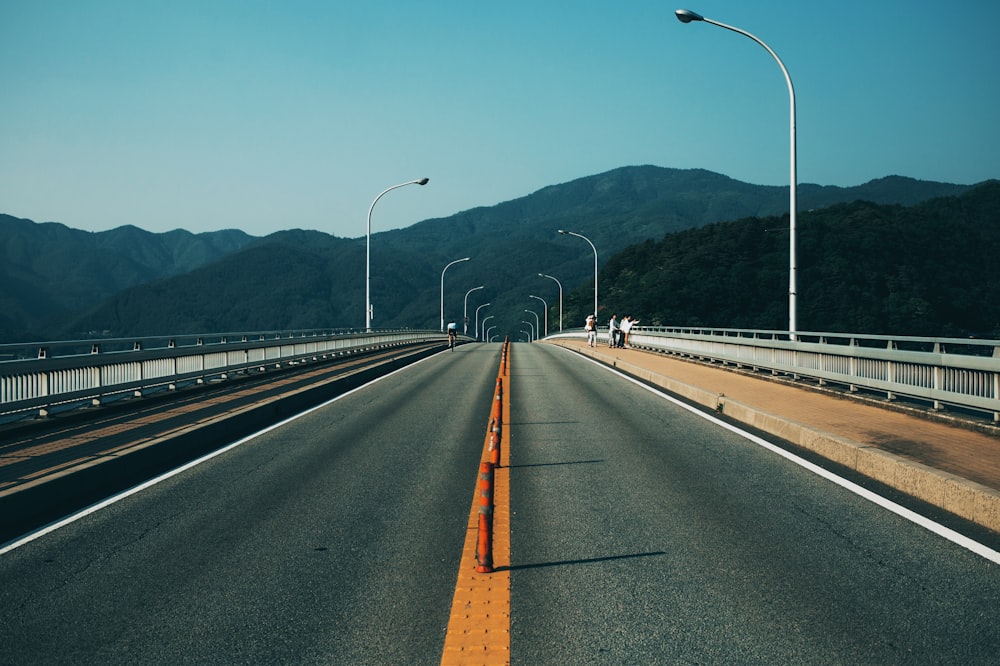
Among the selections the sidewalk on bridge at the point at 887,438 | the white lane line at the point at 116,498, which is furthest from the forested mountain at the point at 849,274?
the white lane line at the point at 116,498

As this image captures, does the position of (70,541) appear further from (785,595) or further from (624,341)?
(624,341)

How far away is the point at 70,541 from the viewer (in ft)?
21.3

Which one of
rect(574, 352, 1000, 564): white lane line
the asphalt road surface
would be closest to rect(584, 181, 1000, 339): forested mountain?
rect(574, 352, 1000, 564): white lane line

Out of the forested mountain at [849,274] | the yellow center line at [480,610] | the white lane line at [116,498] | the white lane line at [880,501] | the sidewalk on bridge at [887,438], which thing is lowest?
the white lane line at [880,501]

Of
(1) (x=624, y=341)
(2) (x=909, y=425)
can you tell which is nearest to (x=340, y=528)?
(2) (x=909, y=425)

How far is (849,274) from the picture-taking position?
10050 centimetres

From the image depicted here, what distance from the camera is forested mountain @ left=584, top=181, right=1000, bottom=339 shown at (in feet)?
302

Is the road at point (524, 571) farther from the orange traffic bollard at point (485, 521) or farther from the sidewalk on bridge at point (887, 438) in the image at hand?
the sidewalk on bridge at point (887, 438)

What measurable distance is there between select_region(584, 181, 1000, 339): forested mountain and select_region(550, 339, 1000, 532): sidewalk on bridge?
7678 cm

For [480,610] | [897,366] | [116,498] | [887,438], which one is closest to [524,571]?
[480,610]

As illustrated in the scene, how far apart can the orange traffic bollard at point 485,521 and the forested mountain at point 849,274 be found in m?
87.9

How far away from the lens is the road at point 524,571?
14.1ft

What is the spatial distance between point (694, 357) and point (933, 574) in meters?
28.2

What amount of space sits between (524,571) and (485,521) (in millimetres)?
507
